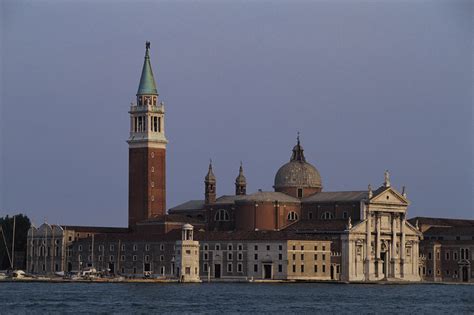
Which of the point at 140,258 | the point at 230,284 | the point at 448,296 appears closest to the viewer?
the point at 448,296

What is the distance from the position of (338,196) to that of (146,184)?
16052 millimetres

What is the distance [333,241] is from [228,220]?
11.2 m

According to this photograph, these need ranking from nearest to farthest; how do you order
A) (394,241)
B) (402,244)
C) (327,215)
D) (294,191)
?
(394,241) < (402,244) < (327,215) < (294,191)

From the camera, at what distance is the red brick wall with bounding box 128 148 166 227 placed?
5271 inches

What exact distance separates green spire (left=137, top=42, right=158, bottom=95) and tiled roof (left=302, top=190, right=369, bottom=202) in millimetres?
16023

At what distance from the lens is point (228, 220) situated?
134 m

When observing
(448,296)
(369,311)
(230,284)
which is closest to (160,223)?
(230,284)

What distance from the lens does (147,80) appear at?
446 ft

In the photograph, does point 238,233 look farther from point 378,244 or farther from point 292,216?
point 378,244

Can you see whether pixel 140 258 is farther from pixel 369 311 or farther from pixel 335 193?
pixel 369 311

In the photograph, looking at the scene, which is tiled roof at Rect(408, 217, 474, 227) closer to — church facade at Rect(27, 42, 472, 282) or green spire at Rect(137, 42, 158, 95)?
church facade at Rect(27, 42, 472, 282)

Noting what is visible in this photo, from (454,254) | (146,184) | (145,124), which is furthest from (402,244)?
(145,124)

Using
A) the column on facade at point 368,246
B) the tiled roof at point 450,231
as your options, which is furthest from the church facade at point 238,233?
the tiled roof at point 450,231

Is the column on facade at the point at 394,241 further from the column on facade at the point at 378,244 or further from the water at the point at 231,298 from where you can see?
the water at the point at 231,298
